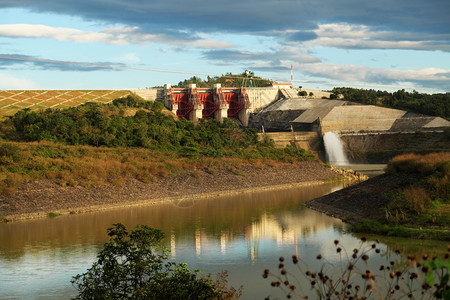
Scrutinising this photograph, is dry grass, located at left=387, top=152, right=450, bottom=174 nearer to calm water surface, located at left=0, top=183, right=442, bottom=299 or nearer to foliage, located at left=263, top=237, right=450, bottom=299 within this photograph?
calm water surface, located at left=0, top=183, right=442, bottom=299

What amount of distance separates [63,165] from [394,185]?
2911 centimetres

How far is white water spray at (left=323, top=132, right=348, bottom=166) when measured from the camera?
323ft

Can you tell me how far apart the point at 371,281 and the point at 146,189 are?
50838mm

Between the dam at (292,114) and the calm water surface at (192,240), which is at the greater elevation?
the dam at (292,114)

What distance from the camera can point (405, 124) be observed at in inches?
3937

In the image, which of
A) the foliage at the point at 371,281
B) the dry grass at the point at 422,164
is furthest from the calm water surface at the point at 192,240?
the dry grass at the point at 422,164

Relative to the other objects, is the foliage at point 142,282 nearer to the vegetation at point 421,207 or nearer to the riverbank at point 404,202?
the vegetation at point 421,207

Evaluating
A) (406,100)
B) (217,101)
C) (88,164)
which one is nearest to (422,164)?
(88,164)

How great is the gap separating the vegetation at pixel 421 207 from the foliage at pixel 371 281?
5.14 metres

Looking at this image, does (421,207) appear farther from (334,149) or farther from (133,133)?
(334,149)

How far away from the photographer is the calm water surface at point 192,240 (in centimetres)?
2976

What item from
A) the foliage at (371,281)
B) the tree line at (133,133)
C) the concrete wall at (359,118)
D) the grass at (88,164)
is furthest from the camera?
the concrete wall at (359,118)

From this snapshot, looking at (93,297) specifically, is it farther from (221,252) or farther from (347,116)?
(347,116)

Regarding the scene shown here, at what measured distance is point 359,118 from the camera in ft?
345
